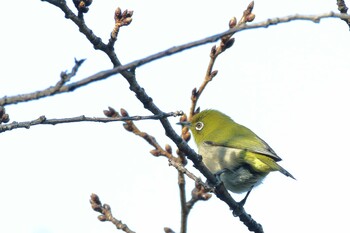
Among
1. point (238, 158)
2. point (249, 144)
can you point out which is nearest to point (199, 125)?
point (249, 144)

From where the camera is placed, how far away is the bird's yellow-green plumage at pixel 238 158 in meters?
7.62

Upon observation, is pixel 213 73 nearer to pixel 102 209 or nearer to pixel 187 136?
pixel 187 136

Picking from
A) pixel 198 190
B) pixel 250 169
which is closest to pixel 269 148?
pixel 250 169

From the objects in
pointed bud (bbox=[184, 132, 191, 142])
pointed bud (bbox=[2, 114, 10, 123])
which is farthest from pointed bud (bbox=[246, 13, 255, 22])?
pointed bud (bbox=[2, 114, 10, 123])

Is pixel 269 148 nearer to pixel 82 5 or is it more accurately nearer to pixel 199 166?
pixel 199 166

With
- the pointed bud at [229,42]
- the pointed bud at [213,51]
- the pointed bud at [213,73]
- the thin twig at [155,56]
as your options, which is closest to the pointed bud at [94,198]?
the pointed bud at [213,73]

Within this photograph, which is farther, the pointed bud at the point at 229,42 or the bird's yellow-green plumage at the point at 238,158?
the bird's yellow-green plumage at the point at 238,158

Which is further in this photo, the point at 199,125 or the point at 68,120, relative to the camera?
the point at 199,125

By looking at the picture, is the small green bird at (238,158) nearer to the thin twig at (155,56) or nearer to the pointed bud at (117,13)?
the pointed bud at (117,13)

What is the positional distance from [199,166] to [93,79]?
8.14 ft

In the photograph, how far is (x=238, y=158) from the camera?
7699mm

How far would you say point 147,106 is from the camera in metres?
4.10

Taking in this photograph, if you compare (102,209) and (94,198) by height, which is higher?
(94,198)

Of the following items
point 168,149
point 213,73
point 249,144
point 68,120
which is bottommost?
point 68,120
